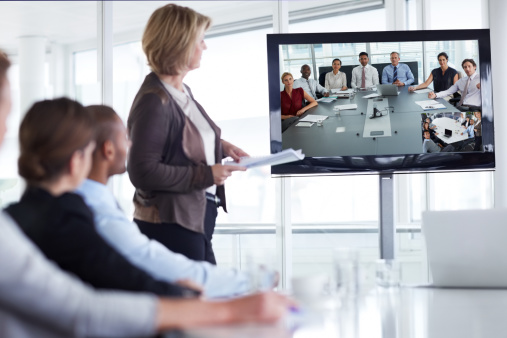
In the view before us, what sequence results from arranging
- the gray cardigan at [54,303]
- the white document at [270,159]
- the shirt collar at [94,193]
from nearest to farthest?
the gray cardigan at [54,303] → the shirt collar at [94,193] → the white document at [270,159]

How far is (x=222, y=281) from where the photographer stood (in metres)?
1.86

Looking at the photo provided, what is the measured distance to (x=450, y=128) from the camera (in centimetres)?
372

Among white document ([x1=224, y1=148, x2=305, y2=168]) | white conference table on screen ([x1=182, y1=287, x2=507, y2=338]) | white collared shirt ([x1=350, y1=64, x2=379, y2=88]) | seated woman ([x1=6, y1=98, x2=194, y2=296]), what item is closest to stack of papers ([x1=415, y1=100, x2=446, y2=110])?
white collared shirt ([x1=350, y1=64, x2=379, y2=88])

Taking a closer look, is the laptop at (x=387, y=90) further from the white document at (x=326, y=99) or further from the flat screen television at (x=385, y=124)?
the white document at (x=326, y=99)

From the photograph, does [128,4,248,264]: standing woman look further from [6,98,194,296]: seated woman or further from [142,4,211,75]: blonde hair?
[6,98,194,296]: seated woman

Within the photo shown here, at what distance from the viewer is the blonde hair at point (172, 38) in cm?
252

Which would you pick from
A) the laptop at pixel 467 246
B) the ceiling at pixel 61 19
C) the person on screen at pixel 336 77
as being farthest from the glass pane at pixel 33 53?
the laptop at pixel 467 246

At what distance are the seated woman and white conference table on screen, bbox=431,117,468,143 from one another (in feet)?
9.06

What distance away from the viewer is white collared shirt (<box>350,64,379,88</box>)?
3758 millimetres

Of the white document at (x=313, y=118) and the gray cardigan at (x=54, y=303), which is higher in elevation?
the white document at (x=313, y=118)

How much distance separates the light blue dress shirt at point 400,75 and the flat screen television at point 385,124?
0.02 meters

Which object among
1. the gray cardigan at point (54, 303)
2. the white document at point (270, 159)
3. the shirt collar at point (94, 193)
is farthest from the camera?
the white document at point (270, 159)

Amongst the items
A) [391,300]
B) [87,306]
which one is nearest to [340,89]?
[391,300]

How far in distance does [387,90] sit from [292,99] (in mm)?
507
